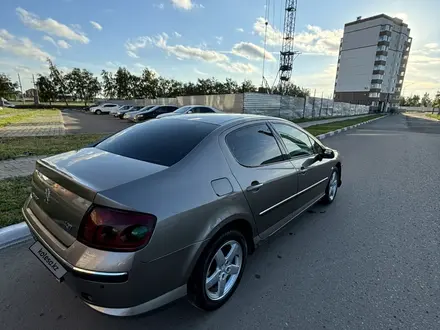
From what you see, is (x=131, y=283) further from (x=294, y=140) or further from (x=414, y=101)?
(x=414, y=101)

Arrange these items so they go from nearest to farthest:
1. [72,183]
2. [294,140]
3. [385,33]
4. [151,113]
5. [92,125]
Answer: [72,183], [294,140], [92,125], [151,113], [385,33]

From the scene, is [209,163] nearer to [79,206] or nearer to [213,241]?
[213,241]

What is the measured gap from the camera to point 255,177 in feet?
7.75

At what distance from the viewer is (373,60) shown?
75500 millimetres

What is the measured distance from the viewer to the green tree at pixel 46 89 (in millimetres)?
49656

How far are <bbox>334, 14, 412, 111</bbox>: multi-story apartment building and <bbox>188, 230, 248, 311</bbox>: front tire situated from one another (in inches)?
3483

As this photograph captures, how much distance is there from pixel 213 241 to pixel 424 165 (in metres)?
8.28

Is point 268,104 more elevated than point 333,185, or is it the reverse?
point 268,104

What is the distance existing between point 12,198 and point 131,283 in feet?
11.3

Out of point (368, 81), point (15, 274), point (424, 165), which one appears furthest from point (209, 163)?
point (368, 81)

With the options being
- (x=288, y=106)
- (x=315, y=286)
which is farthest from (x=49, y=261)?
(x=288, y=106)

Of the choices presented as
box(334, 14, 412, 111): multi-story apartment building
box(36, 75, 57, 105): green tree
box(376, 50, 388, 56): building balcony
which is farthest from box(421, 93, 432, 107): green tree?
box(36, 75, 57, 105): green tree

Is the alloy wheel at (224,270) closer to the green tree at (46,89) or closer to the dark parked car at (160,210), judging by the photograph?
the dark parked car at (160,210)

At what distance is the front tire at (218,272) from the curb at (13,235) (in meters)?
2.35
